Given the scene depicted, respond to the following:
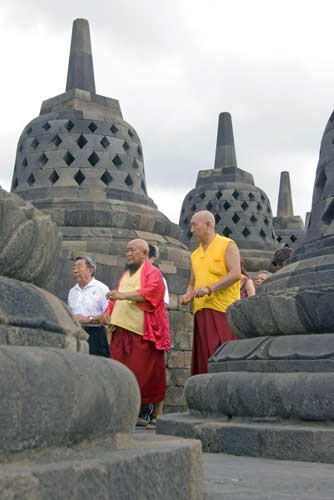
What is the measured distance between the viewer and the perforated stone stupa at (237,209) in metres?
16.5

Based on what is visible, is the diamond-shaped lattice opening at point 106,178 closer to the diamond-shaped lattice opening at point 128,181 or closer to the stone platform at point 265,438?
the diamond-shaped lattice opening at point 128,181

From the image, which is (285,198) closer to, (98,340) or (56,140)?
(56,140)

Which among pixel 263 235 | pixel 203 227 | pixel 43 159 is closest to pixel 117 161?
pixel 43 159

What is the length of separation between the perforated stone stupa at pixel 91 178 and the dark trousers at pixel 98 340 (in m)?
2.38

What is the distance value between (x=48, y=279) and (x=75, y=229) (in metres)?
6.77

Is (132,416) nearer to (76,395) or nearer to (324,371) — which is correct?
(76,395)

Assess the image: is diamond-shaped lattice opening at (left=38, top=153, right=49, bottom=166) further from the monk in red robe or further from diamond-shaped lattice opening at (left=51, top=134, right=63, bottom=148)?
the monk in red robe

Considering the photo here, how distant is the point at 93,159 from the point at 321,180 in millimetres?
5532

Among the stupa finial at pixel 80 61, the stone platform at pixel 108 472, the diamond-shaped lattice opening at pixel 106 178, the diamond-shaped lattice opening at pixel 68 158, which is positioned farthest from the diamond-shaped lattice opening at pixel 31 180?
the stone platform at pixel 108 472

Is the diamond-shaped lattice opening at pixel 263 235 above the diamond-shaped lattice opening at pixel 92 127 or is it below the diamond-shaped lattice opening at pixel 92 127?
below

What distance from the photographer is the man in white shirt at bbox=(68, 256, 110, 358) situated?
6.07 m

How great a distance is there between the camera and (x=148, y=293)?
18.6 ft

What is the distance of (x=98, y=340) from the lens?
241 inches

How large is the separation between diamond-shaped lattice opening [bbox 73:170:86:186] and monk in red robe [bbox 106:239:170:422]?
436 centimetres
